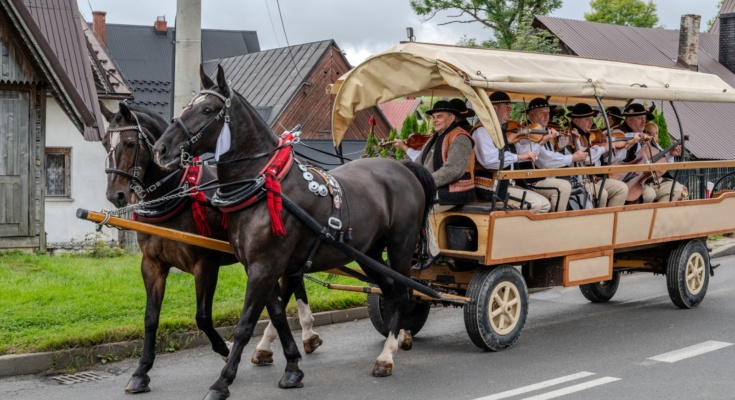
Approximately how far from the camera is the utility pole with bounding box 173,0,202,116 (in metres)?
10.6

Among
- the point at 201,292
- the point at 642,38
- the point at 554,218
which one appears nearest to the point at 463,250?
the point at 554,218

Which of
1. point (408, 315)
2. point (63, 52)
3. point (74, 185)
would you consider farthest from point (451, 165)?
point (74, 185)

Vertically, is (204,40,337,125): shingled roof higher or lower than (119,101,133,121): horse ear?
higher

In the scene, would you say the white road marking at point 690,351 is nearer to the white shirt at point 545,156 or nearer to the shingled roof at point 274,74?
the white shirt at point 545,156

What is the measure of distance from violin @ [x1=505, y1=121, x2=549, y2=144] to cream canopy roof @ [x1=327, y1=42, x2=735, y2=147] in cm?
38

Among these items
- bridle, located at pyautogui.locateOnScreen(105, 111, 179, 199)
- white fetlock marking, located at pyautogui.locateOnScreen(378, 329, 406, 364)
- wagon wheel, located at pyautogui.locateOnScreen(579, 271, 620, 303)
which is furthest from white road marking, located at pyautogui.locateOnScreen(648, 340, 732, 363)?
bridle, located at pyautogui.locateOnScreen(105, 111, 179, 199)

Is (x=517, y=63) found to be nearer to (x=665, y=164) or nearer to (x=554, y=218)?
(x=554, y=218)

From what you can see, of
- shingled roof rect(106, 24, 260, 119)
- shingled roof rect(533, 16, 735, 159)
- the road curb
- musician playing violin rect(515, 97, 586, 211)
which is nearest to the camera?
the road curb

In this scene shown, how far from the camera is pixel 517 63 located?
8.52 m

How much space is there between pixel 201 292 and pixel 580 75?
408 centimetres

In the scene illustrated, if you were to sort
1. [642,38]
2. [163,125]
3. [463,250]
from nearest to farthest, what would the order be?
[163,125]
[463,250]
[642,38]

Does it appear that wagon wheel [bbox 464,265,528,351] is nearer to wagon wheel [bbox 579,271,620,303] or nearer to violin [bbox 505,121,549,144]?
violin [bbox 505,121,549,144]

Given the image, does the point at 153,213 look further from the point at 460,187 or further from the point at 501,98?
the point at 501,98

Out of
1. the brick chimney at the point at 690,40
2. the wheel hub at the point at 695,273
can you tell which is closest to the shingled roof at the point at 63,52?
the wheel hub at the point at 695,273
